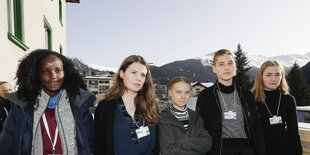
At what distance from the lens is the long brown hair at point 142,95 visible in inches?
89.3

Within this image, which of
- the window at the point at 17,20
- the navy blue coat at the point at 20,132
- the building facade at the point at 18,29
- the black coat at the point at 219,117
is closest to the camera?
the navy blue coat at the point at 20,132

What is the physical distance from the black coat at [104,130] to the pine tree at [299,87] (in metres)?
38.8

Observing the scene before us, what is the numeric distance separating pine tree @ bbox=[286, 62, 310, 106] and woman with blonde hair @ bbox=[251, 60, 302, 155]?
36.8 meters

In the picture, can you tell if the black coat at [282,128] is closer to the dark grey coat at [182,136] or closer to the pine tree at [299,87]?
the dark grey coat at [182,136]

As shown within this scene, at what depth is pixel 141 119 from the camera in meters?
2.25

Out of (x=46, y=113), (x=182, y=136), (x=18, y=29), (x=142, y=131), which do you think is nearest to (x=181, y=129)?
(x=182, y=136)

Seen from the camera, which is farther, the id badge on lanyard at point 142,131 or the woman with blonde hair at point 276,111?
the woman with blonde hair at point 276,111

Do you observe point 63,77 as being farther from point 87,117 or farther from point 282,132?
point 282,132

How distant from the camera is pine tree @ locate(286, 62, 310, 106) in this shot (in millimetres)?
32156

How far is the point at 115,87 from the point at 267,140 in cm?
223

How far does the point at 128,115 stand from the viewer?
7.18ft

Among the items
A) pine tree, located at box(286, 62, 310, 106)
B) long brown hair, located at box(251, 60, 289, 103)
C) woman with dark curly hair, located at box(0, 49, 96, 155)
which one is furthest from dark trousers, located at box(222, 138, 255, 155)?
pine tree, located at box(286, 62, 310, 106)

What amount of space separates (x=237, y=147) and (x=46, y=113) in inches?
88.2

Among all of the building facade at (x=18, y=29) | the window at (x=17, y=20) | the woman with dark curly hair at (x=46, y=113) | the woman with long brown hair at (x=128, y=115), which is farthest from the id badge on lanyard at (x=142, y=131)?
the window at (x=17, y=20)
